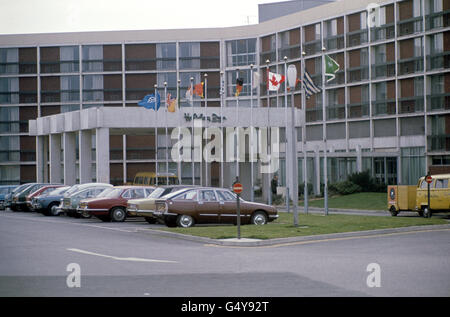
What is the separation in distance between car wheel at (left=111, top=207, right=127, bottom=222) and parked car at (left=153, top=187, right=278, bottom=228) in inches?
205

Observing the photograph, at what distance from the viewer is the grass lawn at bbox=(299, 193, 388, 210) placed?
47.2m

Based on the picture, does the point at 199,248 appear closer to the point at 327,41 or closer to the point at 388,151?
the point at 388,151

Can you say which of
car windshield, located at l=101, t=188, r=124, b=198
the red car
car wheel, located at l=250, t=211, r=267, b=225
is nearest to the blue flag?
car windshield, located at l=101, t=188, r=124, b=198

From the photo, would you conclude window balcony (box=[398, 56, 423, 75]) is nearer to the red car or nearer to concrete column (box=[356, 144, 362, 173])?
concrete column (box=[356, 144, 362, 173])

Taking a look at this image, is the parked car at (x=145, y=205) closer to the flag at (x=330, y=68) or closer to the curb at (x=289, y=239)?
the curb at (x=289, y=239)

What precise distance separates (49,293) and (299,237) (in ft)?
37.3

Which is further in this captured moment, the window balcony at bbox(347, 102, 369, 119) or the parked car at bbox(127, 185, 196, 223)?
the window balcony at bbox(347, 102, 369, 119)

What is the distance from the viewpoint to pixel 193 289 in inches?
495

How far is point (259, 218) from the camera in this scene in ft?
95.0

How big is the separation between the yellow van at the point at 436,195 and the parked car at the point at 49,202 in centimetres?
1752

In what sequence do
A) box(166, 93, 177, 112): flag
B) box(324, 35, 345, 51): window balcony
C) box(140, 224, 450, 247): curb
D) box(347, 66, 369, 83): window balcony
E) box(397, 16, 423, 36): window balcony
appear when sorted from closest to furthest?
box(140, 224, 450, 247): curb < box(166, 93, 177, 112): flag < box(397, 16, 423, 36): window balcony < box(347, 66, 369, 83): window balcony < box(324, 35, 345, 51): window balcony

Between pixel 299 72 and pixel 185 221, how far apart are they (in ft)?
161

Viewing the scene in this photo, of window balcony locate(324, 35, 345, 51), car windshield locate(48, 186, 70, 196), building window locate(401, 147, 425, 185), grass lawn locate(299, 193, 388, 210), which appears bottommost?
grass lawn locate(299, 193, 388, 210)

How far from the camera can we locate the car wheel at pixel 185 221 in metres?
27.8
